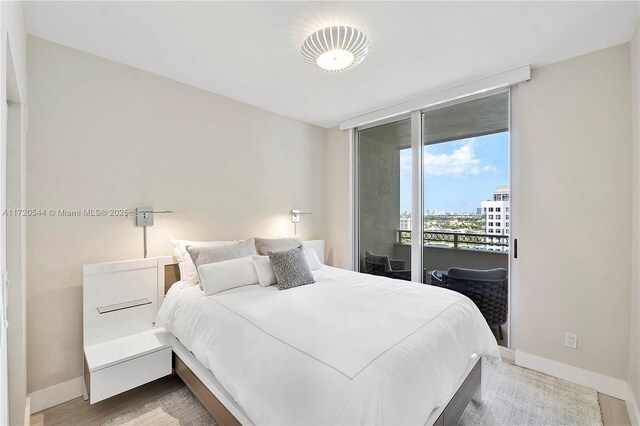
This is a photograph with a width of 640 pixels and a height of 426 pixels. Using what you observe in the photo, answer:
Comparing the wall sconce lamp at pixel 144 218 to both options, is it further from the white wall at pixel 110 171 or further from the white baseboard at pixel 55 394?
the white baseboard at pixel 55 394

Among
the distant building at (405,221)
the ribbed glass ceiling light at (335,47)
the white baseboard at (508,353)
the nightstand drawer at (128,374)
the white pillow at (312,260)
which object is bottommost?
the white baseboard at (508,353)

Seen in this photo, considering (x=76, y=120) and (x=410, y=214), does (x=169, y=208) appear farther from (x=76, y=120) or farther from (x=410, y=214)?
(x=410, y=214)

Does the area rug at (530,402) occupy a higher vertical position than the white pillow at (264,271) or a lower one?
lower

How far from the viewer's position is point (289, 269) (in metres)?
2.48

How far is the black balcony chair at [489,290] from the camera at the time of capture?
9.24 ft

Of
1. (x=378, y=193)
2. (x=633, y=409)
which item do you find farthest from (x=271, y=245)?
(x=633, y=409)

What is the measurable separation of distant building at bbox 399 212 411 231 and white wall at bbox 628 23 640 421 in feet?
6.18

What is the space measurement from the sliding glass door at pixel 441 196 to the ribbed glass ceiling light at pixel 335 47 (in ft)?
5.30

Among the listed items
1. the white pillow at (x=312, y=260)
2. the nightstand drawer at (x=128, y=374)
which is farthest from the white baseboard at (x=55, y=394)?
the white pillow at (x=312, y=260)

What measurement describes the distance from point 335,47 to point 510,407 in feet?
9.36

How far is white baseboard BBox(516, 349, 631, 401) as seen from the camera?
2.20m

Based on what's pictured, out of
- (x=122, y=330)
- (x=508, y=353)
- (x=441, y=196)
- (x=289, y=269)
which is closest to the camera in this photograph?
(x=122, y=330)

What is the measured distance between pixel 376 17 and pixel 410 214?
223 cm

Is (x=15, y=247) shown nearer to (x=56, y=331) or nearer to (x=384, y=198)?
(x=56, y=331)
